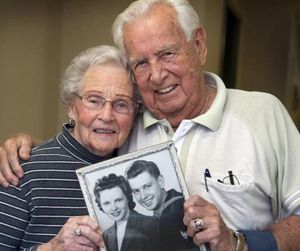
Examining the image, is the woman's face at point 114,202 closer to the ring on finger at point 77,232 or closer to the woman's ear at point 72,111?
the ring on finger at point 77,232

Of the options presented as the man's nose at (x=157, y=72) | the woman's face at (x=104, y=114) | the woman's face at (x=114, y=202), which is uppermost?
the man's nose at (x=157, y=72)

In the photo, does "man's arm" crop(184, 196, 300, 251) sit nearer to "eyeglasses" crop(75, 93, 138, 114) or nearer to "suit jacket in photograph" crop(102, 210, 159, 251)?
"suit jacket in photograph" crop(102, 210, 159, 251)

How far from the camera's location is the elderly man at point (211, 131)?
1.19 metres

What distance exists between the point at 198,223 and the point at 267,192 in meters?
0.29

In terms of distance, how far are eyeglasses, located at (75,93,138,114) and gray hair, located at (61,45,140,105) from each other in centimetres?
3

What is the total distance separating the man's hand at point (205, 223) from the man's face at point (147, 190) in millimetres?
60

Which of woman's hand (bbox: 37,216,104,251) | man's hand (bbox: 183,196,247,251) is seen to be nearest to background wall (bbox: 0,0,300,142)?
woman's hand (bbox: 37,216,104,251)

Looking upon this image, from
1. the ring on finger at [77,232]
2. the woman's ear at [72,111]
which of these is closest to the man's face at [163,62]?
the woman's ear at [72,111]

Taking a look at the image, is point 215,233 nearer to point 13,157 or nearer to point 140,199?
point 140,199

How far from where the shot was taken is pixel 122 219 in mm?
1014

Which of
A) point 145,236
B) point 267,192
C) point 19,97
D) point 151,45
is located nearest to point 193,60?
point 151,45

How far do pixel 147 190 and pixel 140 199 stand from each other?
0.08ft

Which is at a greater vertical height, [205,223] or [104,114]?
[104,114]

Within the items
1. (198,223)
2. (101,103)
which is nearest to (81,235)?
(198,223)
